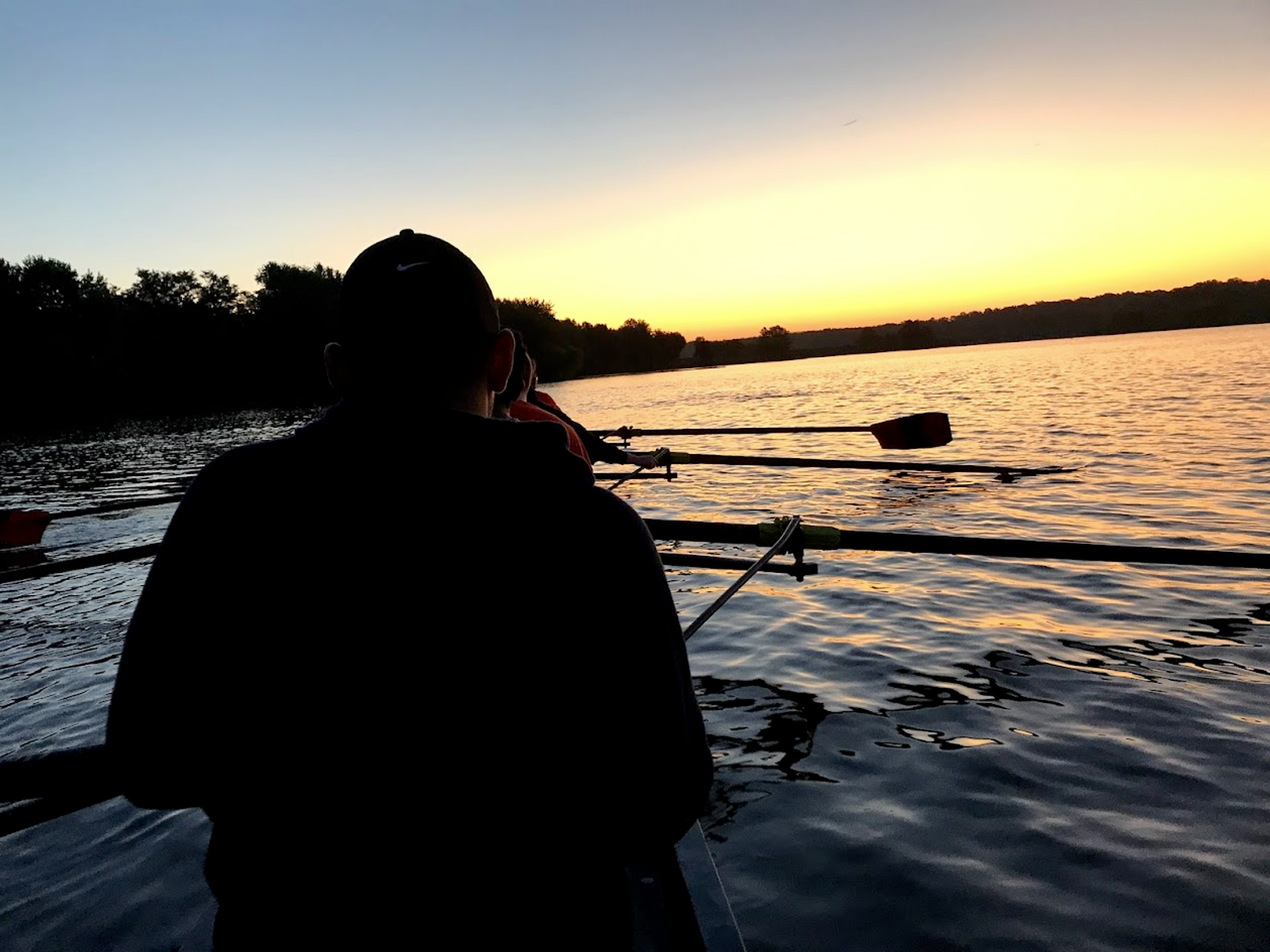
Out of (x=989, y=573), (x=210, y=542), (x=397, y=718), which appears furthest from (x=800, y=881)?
(x=989, y=573)

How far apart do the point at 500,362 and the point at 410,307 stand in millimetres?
253

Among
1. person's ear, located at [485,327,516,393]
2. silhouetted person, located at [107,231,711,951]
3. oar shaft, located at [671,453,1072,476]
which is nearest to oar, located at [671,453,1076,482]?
oar shaft, located at [671,453,1072,476]

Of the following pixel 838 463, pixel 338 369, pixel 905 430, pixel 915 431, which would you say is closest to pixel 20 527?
pixel 338 369

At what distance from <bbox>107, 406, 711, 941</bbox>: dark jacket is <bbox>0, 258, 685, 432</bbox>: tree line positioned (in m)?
70.8

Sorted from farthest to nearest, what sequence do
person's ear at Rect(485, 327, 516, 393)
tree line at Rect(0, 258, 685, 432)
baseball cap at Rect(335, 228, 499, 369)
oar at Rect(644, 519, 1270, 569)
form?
tree line at Rect(0, 258, 685, 432) → oar at Rect(644, 519, 1270, 569) → person's ear at Rect(485, 327, 516, 393) → baseball cap at Rect(335, 228, 499, 369)

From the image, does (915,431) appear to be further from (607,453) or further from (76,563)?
(76,563)

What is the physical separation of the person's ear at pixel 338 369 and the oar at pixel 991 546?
4901 mm

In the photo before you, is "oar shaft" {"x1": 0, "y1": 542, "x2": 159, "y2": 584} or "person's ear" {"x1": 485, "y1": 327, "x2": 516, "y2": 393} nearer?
"person's ear" {"x1": 485, "y1": 327, "x2": 516, "y2": 393}

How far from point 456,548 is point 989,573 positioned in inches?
369

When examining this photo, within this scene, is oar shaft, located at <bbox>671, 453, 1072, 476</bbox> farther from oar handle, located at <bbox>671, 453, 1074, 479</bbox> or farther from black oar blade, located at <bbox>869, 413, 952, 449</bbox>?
black oar blade, located at <bbox>869, 413, 952, 449</bbox>

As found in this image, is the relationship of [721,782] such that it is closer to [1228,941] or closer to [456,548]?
[1228,941]

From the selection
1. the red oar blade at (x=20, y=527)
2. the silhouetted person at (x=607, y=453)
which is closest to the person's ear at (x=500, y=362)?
the silhouetted person at (x=607, y=453)

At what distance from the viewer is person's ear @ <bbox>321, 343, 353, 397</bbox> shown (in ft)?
5.40

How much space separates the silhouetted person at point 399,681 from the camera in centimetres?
131
